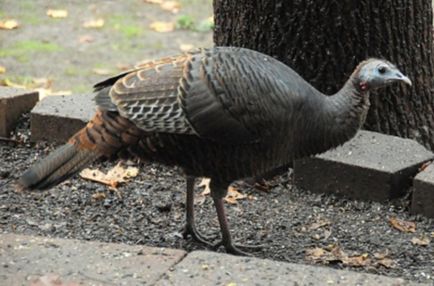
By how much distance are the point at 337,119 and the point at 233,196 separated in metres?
1.11

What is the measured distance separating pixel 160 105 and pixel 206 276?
901mm

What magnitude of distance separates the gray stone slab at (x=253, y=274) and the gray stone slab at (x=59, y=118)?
6.85ft

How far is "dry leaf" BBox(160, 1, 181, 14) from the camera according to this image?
1064 cm

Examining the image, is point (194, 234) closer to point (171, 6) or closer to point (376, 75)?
point (376, 75)

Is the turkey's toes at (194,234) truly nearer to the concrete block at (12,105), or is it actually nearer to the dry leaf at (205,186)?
the dry leaf at (205,186)

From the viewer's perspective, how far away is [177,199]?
→ 546 cm

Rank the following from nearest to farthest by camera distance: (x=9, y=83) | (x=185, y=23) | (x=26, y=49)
A: (x=9, y=83), (x=26, y=49), (x=185, y=23)

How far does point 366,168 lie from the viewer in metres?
5.30

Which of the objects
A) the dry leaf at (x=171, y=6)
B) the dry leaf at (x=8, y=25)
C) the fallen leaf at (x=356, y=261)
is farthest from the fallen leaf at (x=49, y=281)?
the dry leaf at (x=171, y=6)

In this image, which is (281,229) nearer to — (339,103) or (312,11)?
(339,103)

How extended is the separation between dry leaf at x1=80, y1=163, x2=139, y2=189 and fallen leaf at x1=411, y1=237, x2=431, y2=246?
166 centimetres

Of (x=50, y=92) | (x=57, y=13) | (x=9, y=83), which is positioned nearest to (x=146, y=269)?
(x=50, y=92)

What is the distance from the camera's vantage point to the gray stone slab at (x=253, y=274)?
12.7 ft

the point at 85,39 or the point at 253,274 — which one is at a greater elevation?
the point at 253,274
